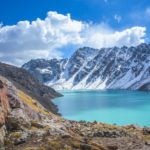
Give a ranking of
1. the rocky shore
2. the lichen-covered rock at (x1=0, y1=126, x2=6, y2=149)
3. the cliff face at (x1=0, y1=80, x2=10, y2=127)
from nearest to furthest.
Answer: the rocky shore → the lichen-covered rock at (x1=0, y1=126, x2=6, y2=149) → the cliff face at (x1=0, y1=80, x2=10, y2=127)

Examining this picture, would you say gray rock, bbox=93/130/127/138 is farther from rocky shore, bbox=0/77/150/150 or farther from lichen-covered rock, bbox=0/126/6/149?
lichen-covered rock, bbox=0/126/6/149

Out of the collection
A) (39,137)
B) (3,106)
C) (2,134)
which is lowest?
(39,137)

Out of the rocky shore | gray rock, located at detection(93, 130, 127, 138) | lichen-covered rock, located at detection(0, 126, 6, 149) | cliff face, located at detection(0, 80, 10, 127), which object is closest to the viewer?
the rocky shore

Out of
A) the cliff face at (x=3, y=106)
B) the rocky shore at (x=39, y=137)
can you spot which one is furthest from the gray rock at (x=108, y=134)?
the cliff face at (x=3, y=106)

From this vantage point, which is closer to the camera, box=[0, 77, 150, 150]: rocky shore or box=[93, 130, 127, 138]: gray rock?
box=[0, 77, 150, 150]: rocky shore

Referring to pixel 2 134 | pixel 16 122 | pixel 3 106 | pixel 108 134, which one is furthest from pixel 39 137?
pixel 108 134

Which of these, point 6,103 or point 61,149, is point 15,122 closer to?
point 6,103

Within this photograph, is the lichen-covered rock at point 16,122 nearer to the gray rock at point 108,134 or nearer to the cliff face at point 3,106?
the cliff face at point 3,106

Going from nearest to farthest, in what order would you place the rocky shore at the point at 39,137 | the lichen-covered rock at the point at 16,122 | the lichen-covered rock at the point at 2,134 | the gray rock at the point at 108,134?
the rocky shore at the point at 39,137 → the lichen-covered rock at the point at 2,134 → the lichen-covered rock at the point at 16,122 → the gray rock at the point at 108,134

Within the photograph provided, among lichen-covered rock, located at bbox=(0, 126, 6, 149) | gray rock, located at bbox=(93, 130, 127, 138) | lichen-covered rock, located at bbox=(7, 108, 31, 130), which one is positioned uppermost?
lichen-covered rock, located at bbox=(7, 108, 31, 130)

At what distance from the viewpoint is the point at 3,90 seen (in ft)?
102

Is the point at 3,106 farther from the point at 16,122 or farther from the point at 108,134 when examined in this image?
the point at 108,134

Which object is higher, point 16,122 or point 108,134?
point 16,122

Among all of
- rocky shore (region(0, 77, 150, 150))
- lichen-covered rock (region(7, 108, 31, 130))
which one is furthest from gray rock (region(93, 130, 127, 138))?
lichen-covered rock (region(7, 108, 31, 130))
